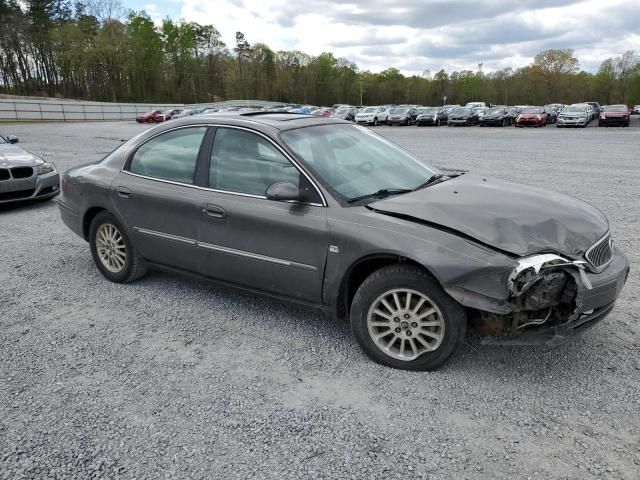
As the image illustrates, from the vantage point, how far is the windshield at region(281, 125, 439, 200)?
362cm

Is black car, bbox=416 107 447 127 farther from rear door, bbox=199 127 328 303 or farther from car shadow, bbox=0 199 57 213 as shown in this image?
rear door, bbox=199 127 328 303

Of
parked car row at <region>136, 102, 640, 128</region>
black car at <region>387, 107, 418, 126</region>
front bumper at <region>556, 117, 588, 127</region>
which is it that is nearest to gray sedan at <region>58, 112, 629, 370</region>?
parked car row at <region>136, 102, 640, 128</region>

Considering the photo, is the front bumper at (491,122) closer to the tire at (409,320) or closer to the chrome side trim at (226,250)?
the chrome side trim at (226,250)

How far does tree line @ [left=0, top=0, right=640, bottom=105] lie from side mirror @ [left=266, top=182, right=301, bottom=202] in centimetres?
7631

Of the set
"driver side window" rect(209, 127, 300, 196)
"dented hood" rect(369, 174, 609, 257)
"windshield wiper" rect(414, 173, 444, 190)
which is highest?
"driver side window" rect(209, 127, 300, 196)

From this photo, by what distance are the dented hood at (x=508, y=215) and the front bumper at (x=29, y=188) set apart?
673 cm

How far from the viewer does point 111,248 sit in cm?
477

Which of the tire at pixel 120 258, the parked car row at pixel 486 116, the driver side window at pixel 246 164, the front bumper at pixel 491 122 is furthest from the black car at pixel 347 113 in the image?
the driver side window at pixel 246 164

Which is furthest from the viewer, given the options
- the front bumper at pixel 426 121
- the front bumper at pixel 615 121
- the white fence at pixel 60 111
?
the white fence at pixel 60 111

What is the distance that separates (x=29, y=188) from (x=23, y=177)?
0.19 m

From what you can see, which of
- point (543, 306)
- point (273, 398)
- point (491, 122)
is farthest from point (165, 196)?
point (491, 122)

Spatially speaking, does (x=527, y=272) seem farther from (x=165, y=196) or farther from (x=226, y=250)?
(x=165, y=196)

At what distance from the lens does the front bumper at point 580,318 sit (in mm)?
2906

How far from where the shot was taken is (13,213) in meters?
7.89
